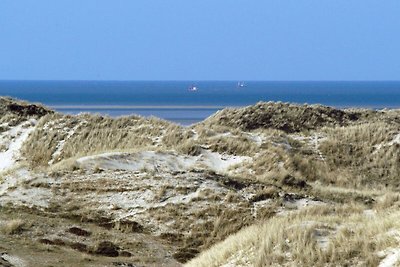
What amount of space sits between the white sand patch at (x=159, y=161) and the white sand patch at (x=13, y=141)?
11083 mm

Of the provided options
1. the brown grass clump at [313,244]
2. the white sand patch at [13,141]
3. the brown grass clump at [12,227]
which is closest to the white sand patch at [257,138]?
the white sand patch at [13,141]

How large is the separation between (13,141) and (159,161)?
14.9 meters

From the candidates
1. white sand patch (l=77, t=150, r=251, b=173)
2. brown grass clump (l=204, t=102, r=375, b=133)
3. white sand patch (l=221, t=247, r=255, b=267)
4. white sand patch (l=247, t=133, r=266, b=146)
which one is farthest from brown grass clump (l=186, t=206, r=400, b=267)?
brown grass clump (l=204, t=102, r=375, b=133)

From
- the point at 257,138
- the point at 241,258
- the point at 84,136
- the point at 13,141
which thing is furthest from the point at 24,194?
the point at 13,141

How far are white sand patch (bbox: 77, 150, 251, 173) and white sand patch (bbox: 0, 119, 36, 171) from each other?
1108 cm

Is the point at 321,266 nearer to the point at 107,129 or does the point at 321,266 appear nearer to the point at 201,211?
the point at 201,211

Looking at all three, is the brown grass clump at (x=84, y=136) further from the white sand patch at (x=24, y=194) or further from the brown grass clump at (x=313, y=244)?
the brown grass clump at (x=313, y=244)

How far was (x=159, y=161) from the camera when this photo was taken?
29984 millimetres

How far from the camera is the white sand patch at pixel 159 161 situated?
27.6 meters

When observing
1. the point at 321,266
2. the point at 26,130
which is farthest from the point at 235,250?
the point at 26,130

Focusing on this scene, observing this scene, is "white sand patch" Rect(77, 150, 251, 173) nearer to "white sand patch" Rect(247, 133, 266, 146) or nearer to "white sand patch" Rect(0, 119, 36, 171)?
"white sand patch" Rect(247, 133, 266, 146)

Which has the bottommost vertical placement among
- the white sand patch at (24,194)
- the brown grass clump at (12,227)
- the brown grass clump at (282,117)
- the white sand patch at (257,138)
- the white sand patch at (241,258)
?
the brown grass clump at (12,227)

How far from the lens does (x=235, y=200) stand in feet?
76.8

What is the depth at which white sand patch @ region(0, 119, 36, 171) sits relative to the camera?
3850cm
